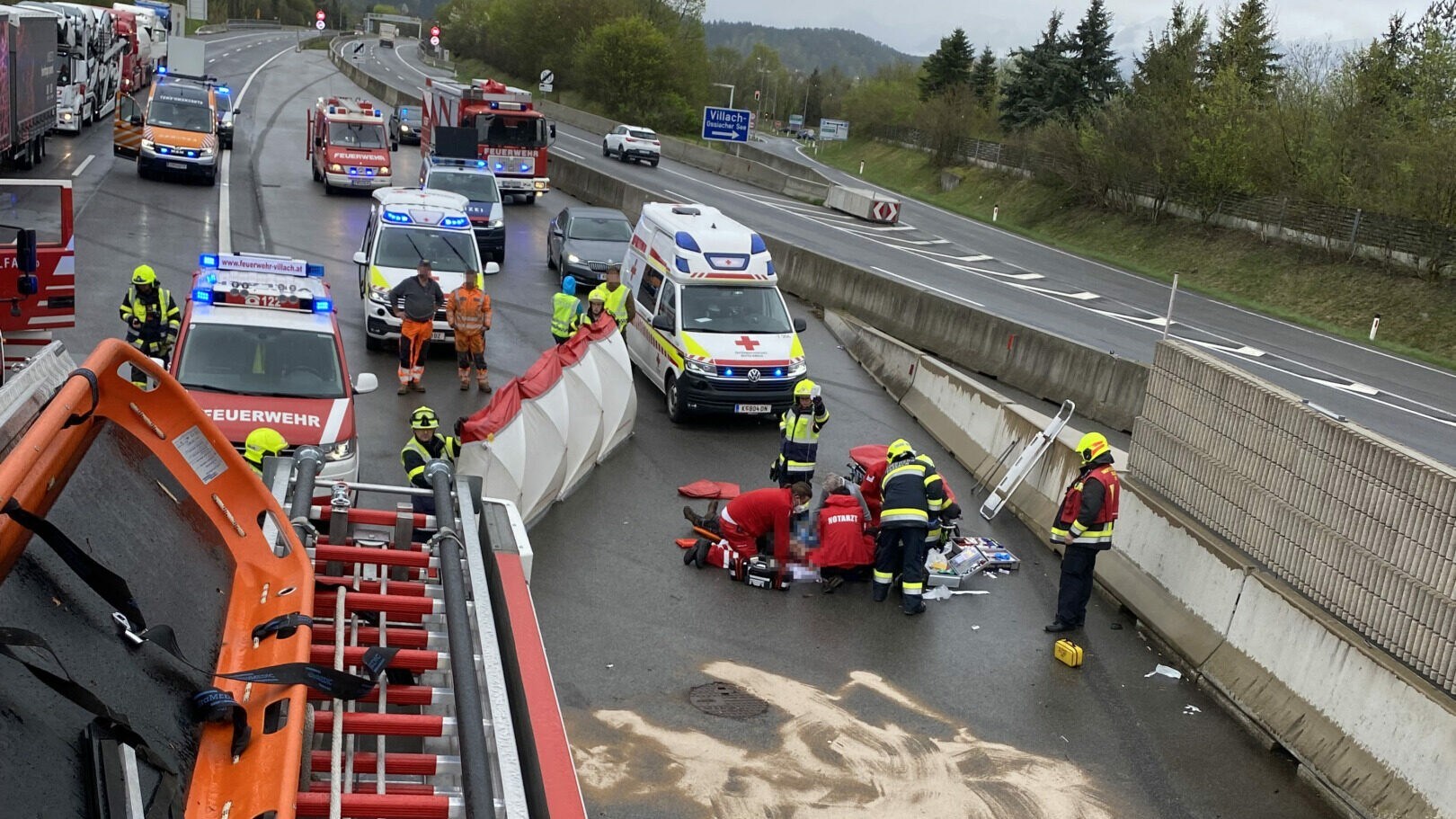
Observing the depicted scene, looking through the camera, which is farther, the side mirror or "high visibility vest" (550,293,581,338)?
"high visibility vest" (550,293,581,338)

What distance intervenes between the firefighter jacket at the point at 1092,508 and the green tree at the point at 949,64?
70630 millimetres

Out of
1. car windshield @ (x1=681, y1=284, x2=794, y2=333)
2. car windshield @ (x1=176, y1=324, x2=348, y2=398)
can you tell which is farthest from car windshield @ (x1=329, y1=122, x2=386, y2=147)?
car windshield @ (x1=176, y1=324, x2=348, y2=398)

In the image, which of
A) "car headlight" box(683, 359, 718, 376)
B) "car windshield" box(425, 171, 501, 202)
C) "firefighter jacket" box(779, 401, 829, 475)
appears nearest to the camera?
"firefighter jacket" box(779, 401, 829, 475)

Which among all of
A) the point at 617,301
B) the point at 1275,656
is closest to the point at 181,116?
the point at 617,301

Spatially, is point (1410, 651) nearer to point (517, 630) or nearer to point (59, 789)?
point (517, 630)

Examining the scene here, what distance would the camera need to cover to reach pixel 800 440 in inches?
536

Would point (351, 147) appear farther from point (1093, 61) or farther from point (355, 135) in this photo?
point (1093, 61)

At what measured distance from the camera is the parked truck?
2642cm

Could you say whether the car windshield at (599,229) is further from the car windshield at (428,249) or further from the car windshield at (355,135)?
the car windshield at (355,135)

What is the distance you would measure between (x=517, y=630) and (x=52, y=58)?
3280cm

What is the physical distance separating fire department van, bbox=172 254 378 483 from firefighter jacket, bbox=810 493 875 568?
4.37 m

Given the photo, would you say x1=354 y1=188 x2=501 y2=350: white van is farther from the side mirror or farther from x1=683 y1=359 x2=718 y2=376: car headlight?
the side mirror

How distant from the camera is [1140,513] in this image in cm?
1202

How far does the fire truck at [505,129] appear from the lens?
3622 cm
